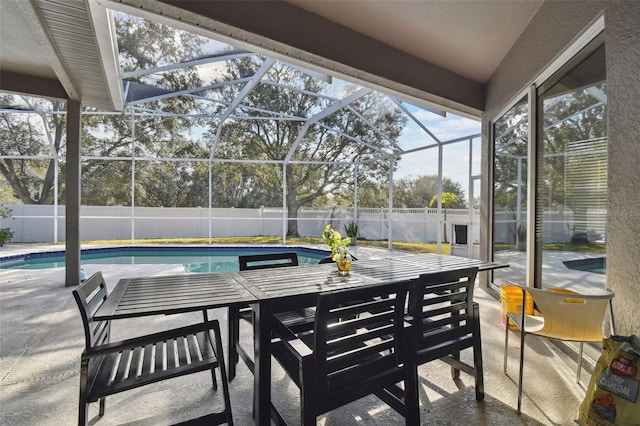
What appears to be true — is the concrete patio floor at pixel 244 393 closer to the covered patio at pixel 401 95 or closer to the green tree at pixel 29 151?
the covered patio at pixel 401 95

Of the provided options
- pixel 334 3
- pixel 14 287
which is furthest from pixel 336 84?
pixel 14 287

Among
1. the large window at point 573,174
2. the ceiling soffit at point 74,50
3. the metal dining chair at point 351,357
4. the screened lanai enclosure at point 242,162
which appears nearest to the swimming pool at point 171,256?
the screened lanai enclosure at point 242,162

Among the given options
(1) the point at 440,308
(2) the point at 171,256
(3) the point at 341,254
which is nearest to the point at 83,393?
(3) the point at 341,254

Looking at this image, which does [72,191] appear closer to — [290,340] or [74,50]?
[74,50]

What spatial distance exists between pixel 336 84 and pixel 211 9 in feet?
20.1

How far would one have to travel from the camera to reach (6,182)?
12078 millimetres

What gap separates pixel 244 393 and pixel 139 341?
860 millimetres

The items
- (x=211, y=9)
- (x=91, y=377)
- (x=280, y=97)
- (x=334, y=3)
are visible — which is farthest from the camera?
(x=280, y=97)

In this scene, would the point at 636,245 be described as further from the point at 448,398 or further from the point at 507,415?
the point at 448,398

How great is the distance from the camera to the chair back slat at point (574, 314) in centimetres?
191

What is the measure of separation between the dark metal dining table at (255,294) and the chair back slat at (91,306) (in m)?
0.09

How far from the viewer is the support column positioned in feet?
15.5

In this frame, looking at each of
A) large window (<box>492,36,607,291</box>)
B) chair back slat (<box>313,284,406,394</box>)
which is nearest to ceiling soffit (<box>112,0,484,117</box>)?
large window (<box>492,36,607,291</box>)

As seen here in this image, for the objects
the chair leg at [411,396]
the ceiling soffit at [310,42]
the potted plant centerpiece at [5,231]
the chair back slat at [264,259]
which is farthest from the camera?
the potted plant centerpiece at [5,231]
